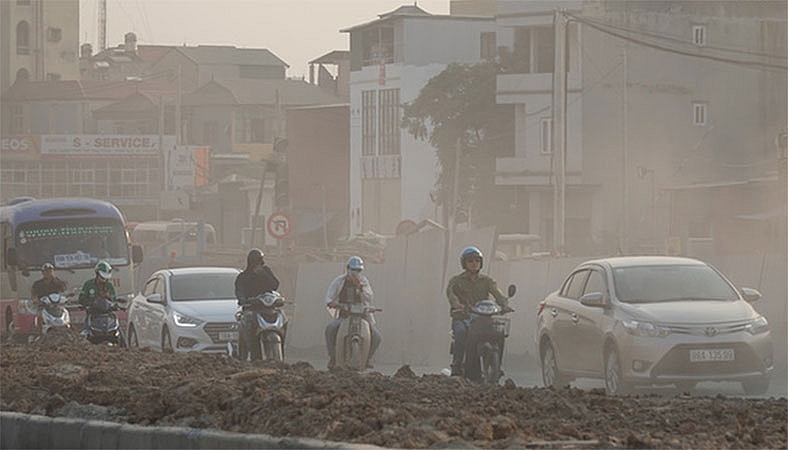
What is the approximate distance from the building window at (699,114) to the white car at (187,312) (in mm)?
48726

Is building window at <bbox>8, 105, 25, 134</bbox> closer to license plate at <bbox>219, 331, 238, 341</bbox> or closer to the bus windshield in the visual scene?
A: the bus windshield

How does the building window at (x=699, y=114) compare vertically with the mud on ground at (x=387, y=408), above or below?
above

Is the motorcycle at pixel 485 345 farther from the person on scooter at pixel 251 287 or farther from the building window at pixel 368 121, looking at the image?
the building window at pixel 368 121

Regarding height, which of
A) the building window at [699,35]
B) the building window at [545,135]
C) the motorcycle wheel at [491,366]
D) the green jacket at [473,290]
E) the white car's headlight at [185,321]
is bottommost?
the white car's headlight at [185,321]

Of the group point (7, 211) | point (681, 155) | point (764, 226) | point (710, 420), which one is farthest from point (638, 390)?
point (681, 155)

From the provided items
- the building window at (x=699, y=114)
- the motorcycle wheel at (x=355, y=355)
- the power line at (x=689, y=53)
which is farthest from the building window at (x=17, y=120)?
the motorcycle wheel at (x=355, y=355)

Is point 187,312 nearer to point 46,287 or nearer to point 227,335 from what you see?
point 227,335

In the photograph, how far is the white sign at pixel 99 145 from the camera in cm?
12581

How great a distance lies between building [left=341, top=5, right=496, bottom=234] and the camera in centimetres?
9925

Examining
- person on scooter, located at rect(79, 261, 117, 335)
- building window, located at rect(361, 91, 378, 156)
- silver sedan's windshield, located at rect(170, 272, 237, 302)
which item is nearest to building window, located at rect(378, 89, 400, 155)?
building window, located at rect(361, 91, 378, 156)

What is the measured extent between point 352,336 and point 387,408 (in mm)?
9535

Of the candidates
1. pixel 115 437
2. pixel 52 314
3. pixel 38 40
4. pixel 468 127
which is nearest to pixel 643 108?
pixel 468 127

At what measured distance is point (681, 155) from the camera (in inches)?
2911

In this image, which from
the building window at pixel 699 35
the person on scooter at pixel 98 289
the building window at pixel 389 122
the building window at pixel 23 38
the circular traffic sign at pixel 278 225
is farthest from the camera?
the building window at pixel 23 38
